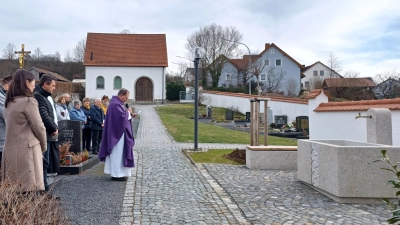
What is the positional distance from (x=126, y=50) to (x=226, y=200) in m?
42.6

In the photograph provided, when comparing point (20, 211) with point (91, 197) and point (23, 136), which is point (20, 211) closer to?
point (23, 136)

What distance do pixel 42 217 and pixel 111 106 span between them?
5.04m

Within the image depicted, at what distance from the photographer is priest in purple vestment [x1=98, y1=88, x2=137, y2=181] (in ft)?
27.1

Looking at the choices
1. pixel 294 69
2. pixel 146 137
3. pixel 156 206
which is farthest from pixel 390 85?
pixel 156 206

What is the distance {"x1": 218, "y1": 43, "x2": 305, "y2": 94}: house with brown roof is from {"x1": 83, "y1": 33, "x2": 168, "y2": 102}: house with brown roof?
50.3 ft

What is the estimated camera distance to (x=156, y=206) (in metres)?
6.29

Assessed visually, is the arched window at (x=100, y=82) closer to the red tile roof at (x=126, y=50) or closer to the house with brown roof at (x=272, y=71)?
the red tile roof at (x=126, y=50)

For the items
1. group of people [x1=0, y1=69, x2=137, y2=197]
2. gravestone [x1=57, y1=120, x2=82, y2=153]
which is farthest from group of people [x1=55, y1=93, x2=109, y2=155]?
group of people [x1=0, y1=69, x2=137, y2=197]

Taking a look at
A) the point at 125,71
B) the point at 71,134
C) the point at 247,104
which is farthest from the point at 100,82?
the point at 71,134

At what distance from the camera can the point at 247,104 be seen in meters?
35.3

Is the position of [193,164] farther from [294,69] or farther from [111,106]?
[294,69]

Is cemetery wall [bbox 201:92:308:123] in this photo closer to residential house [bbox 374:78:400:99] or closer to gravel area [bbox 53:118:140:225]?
residential house [bbox 374:78:400:99]

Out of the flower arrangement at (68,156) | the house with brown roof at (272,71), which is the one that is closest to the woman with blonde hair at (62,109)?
the flower arrangement at (68,156)

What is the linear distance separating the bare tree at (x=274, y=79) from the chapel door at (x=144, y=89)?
20283 millimetres
